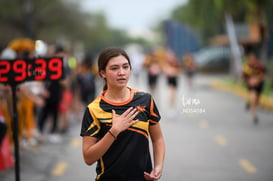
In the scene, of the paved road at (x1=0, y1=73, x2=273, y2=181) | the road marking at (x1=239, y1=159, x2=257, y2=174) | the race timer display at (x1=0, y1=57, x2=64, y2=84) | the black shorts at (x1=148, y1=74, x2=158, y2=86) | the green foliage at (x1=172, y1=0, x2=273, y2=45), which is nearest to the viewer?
the race timer display at (x1=0, y1=57, x2=64, y2=84)

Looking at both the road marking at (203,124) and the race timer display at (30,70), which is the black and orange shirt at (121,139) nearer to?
the race timer display at (30,70)

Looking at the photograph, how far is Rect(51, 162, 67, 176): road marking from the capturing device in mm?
7555

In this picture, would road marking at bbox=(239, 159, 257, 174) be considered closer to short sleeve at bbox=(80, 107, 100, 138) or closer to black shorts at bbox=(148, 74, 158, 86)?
short sleeve at bbox=(80, 107, 100, 138)

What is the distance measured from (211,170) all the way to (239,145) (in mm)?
2220

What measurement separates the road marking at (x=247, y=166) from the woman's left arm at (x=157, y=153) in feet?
13.7

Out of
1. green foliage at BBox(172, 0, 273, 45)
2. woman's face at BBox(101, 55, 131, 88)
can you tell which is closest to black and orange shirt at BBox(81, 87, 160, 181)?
woman's face at BBox(101, 55, 131, 88)

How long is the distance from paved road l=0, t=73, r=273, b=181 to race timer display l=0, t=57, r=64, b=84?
4.87ft

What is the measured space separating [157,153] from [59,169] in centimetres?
469

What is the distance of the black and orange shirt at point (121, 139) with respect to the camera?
318cm

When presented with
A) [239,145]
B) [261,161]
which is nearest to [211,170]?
[261,161]

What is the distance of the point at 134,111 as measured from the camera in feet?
10.3

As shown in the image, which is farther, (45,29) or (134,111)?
(45,29)

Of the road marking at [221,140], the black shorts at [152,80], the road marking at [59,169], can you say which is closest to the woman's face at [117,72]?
the road marking at [59,169]

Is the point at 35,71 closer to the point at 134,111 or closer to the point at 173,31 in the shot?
the point at 134,111
